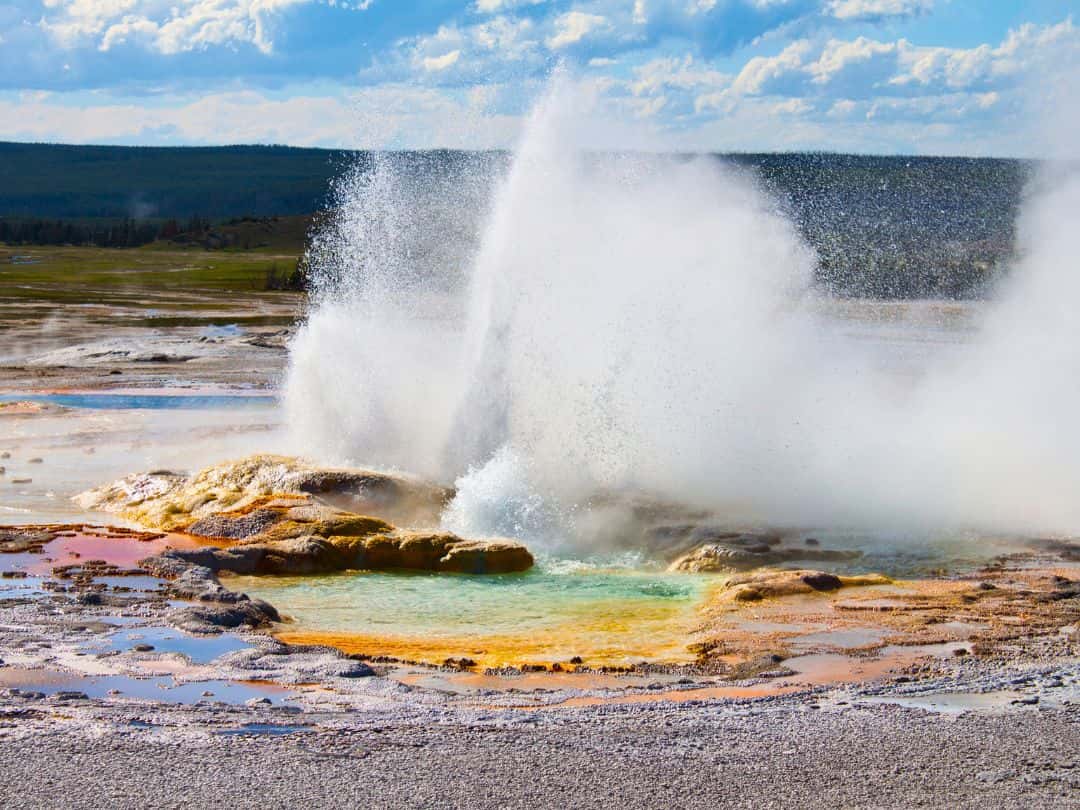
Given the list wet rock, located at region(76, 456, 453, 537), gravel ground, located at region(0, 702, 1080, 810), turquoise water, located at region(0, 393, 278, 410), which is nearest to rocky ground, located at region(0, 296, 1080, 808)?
gravel ground, located at region(0, 702, 1080, 810)

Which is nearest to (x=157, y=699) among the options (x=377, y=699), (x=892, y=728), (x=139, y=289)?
(x=377, y=699)

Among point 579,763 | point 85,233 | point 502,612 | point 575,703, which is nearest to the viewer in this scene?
point 579,763

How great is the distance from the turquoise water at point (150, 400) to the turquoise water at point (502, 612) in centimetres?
1483

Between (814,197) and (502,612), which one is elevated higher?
(814,197)

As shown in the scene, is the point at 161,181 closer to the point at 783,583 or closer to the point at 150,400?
the point at 150,400

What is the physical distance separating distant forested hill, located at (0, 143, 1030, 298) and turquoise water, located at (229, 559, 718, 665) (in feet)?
27.8

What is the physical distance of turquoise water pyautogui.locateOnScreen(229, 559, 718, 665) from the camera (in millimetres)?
11273

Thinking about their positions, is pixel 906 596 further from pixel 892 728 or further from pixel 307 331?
pixel 307 331

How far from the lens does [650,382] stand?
19.4m

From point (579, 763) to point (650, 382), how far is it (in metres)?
11.4

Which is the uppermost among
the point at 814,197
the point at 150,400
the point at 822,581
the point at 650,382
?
the point at 814,197

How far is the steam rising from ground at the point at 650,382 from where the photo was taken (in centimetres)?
1722

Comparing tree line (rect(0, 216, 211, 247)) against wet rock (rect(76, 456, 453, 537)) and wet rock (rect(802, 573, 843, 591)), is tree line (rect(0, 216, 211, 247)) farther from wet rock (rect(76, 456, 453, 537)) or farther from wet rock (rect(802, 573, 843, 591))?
wet rock (rect(802, 573, 843, 591))

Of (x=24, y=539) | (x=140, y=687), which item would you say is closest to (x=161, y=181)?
(x=24, y=539)
